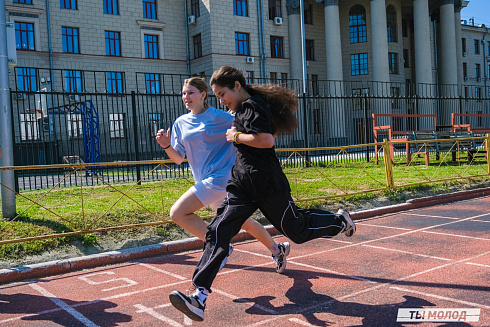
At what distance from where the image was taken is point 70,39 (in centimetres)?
3238

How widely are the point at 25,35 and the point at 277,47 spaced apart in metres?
18.4

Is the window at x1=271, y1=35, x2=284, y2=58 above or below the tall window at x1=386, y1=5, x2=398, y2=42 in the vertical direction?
below

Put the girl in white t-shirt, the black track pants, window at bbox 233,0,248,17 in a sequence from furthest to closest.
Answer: window at bbox 233,0,248,17 → the girl in white t-shirt → the black track pants

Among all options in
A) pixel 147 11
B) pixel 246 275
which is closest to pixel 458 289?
pixel 246 275

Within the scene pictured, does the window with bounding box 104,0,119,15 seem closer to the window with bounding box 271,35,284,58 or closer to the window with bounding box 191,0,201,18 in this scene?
the window with bounding box 191,0,201,18

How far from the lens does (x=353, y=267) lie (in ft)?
17.2

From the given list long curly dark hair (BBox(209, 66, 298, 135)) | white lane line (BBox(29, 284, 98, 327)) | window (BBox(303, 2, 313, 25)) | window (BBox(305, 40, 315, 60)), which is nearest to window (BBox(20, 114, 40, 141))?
white lane line (BBox(29, 284, 98, 327))

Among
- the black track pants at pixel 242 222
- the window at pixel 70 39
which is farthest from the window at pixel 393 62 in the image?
the black track pants at pixel 242 222

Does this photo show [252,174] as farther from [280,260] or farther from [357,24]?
[357,24]

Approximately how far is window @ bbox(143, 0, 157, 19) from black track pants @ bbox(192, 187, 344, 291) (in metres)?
33.9

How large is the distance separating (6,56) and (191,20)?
29981 mm

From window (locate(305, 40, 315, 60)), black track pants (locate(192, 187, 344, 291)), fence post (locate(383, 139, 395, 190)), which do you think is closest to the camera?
black track pants (locate(192, 187, 344, 291))

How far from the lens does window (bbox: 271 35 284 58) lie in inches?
1545

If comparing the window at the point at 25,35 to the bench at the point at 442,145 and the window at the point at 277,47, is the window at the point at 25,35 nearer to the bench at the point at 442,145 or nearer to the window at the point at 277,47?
the window at the point at 277,47
